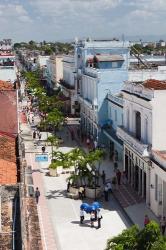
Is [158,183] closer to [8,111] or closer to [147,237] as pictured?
[8,111]

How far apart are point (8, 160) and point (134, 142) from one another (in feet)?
37.2

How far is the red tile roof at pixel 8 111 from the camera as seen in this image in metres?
25.1

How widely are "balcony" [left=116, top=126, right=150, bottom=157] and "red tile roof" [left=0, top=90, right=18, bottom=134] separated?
6.96 meters

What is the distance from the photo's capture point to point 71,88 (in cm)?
6322

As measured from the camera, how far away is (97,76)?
141ft

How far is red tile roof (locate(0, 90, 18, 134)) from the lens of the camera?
25094 mm

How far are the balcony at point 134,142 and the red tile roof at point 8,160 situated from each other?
7352mm

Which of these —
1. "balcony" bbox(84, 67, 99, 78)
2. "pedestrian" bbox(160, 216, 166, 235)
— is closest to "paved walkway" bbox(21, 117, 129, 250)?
"pedestrian" bbox(160, 216, 166, 235)

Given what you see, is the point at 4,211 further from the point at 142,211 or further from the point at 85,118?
the point at 85,118

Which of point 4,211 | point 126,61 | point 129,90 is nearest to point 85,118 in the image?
point 126,61

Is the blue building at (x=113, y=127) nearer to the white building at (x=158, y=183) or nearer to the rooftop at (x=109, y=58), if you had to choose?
the rooftop at (x=109, y=58)

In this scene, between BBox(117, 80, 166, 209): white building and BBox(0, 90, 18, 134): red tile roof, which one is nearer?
BBox(0, 90, 18, 134): red tile roof

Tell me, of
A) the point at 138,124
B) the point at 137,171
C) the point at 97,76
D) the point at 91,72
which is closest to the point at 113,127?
the point at 97,76

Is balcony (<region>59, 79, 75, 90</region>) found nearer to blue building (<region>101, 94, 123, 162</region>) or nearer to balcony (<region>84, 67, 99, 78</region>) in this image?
balcony (<region>84, 67, 99, 78</region>)
